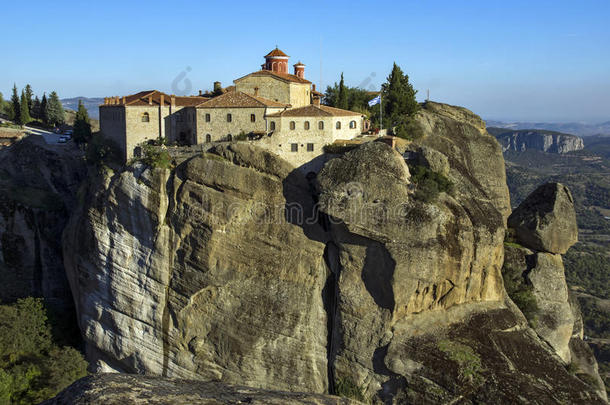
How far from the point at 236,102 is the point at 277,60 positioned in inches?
462

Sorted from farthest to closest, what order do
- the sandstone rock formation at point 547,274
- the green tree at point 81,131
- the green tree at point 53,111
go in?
1. the green tree at point 53,111
2. the green tree at point 81,131
3. the sandstone rock formation at point 547,274

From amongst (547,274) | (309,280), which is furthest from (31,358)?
(547,274)

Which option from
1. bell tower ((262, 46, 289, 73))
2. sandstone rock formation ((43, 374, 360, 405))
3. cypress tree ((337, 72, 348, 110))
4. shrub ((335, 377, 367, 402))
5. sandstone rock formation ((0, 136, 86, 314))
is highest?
bell tower ((262, 46, 289, 73))

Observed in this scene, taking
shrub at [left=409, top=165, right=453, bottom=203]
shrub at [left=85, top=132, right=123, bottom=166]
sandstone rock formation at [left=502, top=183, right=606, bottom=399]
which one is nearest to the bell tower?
shrub at [left=85, top=132, right=123, bottom=166]

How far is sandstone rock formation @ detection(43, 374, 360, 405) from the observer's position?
34.7 feet

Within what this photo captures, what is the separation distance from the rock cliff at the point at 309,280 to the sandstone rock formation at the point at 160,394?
73.8 ft

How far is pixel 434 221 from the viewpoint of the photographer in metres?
33.8

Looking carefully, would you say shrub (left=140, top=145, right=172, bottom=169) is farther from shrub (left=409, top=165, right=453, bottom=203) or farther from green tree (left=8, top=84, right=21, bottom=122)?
green tree (left=8, top=84, right=21, bottom=122)

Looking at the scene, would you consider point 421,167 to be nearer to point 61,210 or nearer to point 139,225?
point 139,225

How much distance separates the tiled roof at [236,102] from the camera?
4212 cm

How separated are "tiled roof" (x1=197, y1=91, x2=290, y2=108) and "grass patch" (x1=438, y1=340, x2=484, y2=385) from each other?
20654 millimetres

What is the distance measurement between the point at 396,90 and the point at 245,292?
22548mm

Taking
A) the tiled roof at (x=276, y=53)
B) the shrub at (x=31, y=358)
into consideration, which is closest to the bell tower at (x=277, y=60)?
the tiled roof at (x=276, y=53)

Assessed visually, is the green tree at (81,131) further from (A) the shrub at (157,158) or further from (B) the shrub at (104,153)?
(A) the shrub at (157,158)
